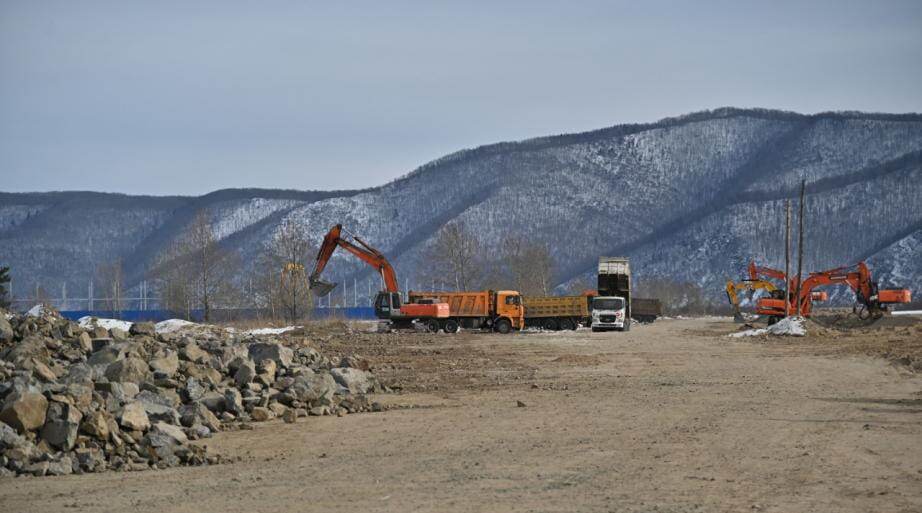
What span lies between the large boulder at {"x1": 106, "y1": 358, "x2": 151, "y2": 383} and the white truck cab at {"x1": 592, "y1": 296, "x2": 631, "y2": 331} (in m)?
46.7

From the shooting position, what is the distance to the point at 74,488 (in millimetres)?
14680

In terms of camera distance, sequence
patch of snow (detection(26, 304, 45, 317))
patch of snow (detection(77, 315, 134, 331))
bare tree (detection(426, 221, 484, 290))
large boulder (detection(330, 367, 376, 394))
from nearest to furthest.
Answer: large boulder (detection(330, 367, 376, 394))
patch of snow (detection(26, 304, 45, 317))
patch of snow (detection(77, 315, 134, 331))
bare tree (detection(426, 221, 484, 290))

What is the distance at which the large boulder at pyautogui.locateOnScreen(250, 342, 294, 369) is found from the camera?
85.7ft

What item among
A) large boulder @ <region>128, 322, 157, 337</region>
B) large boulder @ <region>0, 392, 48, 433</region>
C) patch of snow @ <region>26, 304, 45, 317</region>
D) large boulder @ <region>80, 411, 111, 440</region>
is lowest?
large boulder @ <region>80, 411, 111, 440</region>

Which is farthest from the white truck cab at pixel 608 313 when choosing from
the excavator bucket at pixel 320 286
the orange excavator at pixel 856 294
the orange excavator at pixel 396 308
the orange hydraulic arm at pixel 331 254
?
the excavator bucket at pixel 320 286

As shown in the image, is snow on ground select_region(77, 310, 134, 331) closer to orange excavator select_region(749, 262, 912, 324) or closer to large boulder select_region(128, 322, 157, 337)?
large boulder select_region(128, 322, 157, 337)

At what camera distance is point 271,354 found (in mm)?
26609

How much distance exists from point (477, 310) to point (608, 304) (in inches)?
279

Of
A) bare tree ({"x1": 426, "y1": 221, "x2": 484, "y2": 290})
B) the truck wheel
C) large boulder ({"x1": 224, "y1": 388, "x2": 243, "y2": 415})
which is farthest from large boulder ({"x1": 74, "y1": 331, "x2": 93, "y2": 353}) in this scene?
bare tree ({"x1": 426, "y1": 221, "x2": 484, "y2": 290})

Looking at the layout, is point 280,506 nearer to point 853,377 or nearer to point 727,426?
point 727,426

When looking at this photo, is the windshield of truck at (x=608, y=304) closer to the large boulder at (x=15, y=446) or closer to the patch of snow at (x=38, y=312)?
the patch of snow at (x=38, y=312)

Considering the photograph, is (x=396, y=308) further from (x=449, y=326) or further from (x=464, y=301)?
(x=464, y=301)

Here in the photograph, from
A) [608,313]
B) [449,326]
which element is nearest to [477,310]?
[449,326]

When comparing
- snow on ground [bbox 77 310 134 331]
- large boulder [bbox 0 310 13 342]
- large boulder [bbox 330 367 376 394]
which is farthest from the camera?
snow on ground [bbox 77 310 134 331]
